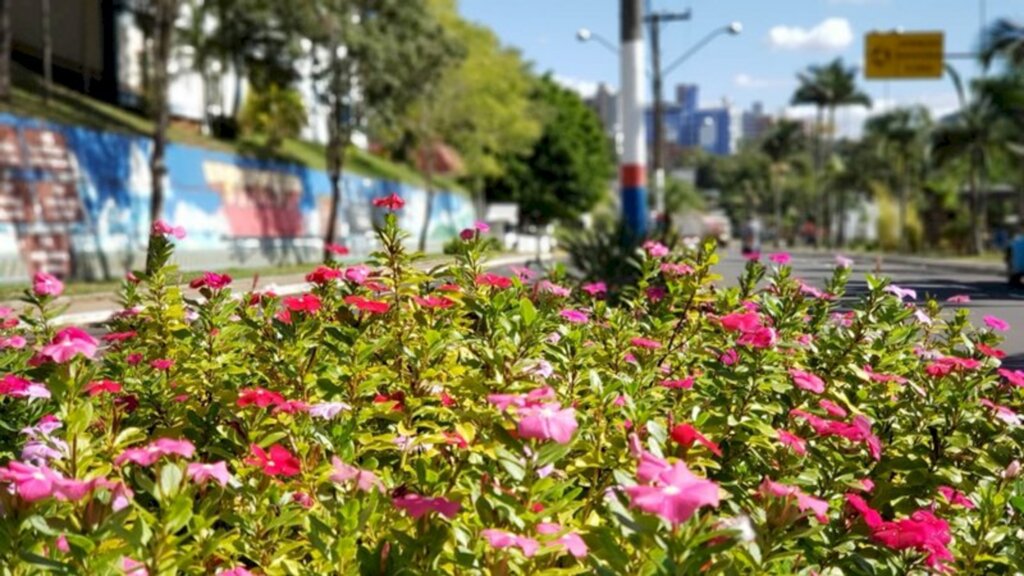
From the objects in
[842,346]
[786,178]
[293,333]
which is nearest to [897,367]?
[842,346]

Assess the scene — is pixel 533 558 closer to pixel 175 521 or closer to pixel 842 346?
pixel 175 521

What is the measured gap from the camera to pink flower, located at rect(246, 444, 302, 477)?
2756 mm

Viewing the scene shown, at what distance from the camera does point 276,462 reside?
280 cm

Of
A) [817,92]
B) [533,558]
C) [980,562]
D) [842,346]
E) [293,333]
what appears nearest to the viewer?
[533,558]

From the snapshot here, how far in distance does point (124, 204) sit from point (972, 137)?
41.9 metres

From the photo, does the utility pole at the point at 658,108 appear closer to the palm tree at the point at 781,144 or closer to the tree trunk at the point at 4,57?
the tree trunk at the point at 4,57

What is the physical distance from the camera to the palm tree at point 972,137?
2021 inches

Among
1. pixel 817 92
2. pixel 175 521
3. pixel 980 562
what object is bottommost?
pixel 980 562

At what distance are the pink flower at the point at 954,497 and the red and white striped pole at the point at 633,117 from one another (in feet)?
34.1

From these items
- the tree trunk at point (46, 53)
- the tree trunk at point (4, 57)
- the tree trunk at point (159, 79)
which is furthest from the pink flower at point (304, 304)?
the tree trunk at point (46, 53)

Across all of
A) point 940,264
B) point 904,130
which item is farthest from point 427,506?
point 904,130

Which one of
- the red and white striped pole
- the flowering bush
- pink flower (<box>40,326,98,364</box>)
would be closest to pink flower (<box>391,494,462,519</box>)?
the flowering bush

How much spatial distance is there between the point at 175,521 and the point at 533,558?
0.82 metres

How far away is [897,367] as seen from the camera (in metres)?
4.45
